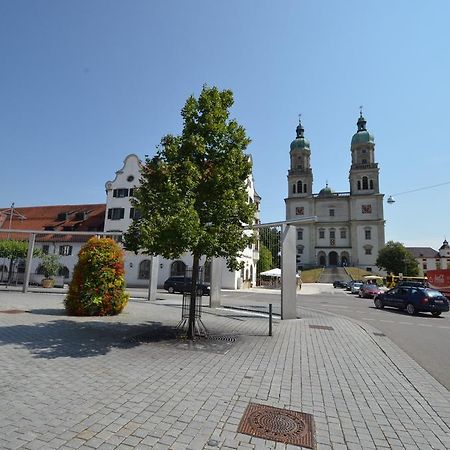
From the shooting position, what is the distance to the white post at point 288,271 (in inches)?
559

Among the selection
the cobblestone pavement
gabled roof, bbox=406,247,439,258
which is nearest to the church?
gabled roof, bbox=406,247,439,258

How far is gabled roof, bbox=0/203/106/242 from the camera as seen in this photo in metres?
46.5

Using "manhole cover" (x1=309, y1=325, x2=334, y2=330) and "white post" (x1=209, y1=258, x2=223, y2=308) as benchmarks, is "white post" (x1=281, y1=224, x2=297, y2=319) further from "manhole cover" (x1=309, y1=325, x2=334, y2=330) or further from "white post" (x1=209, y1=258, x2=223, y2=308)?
"white post" (x1=209, y1=258, x2=223, y2=308)

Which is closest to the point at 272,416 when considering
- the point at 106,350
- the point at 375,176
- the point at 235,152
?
the point at 106,350

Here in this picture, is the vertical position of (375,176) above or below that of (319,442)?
above

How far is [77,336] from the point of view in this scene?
925 cm

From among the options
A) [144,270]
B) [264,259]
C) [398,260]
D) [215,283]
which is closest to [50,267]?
[144,270]

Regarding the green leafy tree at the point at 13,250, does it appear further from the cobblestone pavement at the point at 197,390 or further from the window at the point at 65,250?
the cobblestone pavement at the point at 197,390

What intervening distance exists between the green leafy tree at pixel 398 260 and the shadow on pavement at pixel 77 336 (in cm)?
7150

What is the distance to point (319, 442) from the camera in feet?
13.2

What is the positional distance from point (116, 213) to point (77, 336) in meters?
36.1

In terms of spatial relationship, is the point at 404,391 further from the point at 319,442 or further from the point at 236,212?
the point at 236,212

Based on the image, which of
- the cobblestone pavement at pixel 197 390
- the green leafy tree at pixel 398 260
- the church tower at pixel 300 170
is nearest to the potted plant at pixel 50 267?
the cobblestone pavement at pixel 197 390

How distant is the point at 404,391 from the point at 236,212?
220 inches
